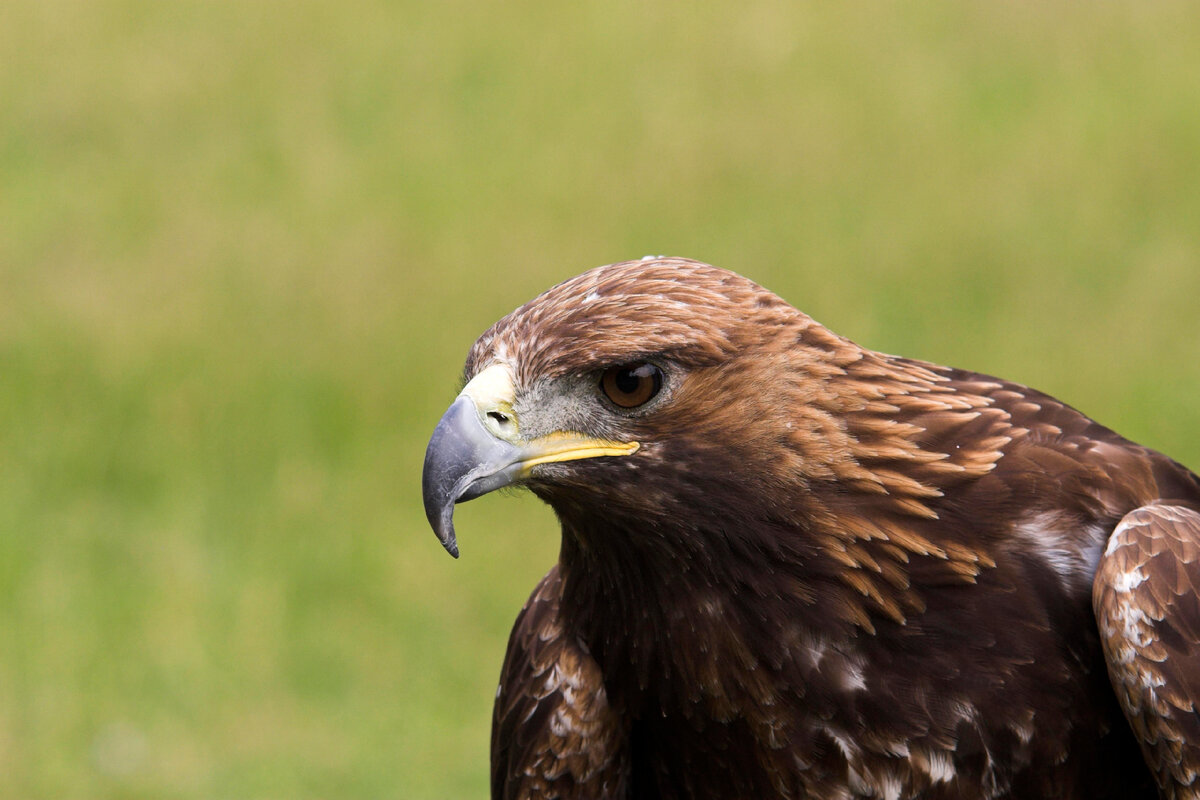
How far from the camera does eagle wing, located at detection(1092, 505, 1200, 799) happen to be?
3.24 meters

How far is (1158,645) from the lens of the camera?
3.25 m

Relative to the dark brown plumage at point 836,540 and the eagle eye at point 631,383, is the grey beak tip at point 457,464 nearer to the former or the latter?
the dark brown plumage at point 836,540

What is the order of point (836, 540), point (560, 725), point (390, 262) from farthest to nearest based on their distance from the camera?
point (390, 262) → point (560, 725) → point (836, 540)

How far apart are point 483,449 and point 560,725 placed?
941 millimetres

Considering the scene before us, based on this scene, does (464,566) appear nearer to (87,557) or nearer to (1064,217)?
(87,557)

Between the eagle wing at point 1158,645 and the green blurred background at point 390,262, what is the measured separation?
17.7ft

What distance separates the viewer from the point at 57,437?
32.8 feet

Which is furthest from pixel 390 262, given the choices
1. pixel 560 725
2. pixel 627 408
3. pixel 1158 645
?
pixel 1158 645

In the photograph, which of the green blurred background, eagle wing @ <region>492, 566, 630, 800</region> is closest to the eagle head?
eagle wing @ <region>492, 566, 630, 800</region>

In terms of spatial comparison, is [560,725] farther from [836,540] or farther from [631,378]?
[631,378]

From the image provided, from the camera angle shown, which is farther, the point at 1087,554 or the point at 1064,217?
the point at 1064,217

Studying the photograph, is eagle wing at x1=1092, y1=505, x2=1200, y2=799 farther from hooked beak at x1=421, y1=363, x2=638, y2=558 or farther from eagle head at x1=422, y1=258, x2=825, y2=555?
hooked beak at x1=421, y1=363, x2=638, y2=558

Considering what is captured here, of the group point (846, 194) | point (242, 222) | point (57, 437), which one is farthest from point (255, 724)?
point (846, 194)

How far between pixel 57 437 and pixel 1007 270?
636 cm
